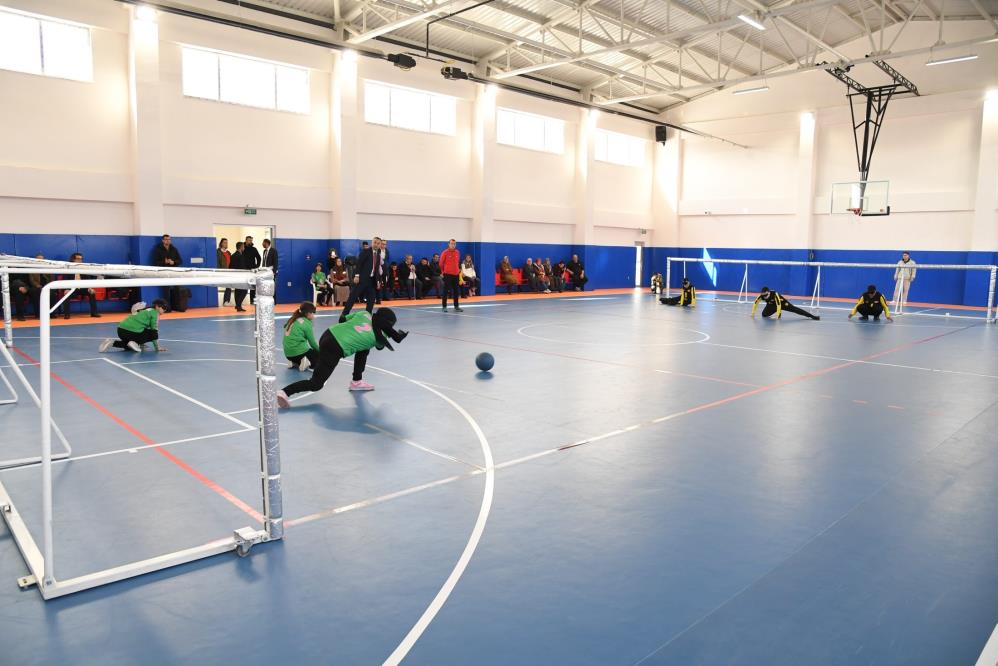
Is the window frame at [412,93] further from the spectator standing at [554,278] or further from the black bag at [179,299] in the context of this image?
the black bag at [179,299]

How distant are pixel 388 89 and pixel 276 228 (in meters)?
6.73

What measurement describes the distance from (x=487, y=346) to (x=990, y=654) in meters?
11.0

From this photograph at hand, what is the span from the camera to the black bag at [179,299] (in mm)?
20016

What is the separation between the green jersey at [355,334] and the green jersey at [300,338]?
1473mm

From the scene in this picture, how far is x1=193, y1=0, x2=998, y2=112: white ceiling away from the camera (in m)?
21.5

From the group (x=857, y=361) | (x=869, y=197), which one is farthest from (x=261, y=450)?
(x=869, y=197)

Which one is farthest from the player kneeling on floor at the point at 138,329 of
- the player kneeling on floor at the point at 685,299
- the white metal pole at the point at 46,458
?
the player kneeling on floor at the point at 685,299

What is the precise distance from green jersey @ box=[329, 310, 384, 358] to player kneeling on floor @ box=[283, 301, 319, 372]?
1.26 m

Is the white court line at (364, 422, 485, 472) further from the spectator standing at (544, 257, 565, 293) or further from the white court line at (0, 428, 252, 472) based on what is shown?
the spectator standing at (544, 257, 565, 293)

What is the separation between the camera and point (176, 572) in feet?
14.2

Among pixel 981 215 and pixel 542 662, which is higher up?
pixel 981 215

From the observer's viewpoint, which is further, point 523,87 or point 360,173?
point 523,87

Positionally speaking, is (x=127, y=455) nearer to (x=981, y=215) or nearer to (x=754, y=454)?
(x=754, y=454)

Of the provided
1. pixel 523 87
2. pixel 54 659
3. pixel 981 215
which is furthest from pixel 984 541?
pixel 981 215
